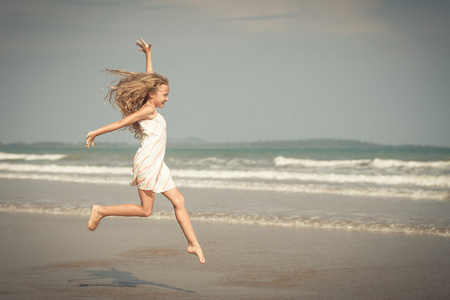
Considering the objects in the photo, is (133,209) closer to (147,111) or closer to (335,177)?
(147,111)

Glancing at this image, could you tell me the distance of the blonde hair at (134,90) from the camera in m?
4.34

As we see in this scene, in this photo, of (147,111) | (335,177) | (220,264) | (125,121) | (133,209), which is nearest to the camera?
(125,121)

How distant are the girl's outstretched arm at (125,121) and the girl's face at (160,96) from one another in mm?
102

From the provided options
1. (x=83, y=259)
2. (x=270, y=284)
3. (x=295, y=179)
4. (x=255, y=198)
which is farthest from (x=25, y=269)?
(x=295, y=179)

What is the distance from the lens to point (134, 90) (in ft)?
14.2

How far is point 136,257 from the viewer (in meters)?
5.86

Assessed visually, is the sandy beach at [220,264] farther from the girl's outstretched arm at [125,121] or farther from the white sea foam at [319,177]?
the white sea foam at [319,177]

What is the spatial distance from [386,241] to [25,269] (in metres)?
4.72

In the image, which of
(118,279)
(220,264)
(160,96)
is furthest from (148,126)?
(220,264)

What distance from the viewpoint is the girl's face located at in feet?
14.4

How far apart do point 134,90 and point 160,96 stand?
0.79 ft

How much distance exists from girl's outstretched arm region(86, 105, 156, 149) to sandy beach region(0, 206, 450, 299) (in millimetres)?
1400

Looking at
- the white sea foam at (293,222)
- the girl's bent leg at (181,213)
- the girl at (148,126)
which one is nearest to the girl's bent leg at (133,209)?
the girl at (148,126)

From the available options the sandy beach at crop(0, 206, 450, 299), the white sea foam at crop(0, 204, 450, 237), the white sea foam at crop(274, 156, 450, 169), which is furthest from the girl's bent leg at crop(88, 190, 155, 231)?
the white sea foam at crop(274, 156, 450, 169)
